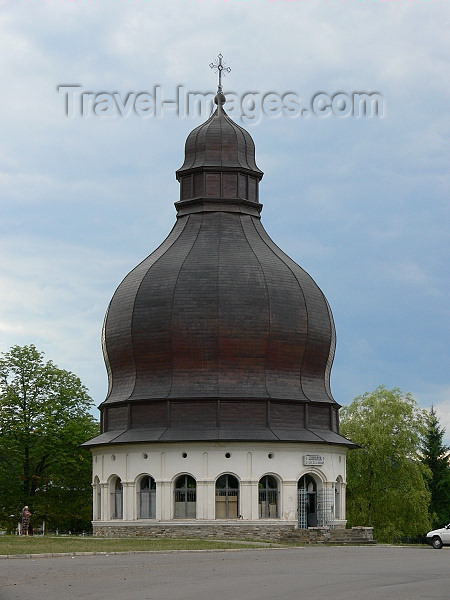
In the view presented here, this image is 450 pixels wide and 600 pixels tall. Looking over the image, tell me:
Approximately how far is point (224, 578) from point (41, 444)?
41.6 metres

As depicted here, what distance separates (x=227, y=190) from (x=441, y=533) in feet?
73.3

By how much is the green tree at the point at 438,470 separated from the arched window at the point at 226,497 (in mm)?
29715

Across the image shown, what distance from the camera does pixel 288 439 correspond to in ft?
180

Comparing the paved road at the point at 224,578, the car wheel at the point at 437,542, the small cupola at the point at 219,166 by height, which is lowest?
the car wheel at the point at 437,542

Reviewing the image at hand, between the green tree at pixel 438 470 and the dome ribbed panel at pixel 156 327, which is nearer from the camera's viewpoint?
the dome ribbed panel at pixel 156 327

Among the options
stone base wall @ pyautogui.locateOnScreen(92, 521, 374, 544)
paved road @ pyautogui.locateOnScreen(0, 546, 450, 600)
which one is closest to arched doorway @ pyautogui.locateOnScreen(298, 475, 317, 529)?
stone base wall @ pyautogui.locateOnScreen(92, 521, 374, 544)

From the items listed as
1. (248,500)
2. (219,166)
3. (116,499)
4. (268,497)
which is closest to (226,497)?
(248,500)

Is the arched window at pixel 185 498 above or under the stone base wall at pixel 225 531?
above

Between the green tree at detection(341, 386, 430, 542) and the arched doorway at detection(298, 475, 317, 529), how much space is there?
631 inches

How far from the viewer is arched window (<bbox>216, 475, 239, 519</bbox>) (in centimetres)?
5459

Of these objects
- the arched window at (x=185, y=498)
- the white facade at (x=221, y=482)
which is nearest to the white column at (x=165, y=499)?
the white facade at (x=221, y=482)

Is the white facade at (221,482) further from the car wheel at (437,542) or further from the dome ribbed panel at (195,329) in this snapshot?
the car wheel at (437,542)

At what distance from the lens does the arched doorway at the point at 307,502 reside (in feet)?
184

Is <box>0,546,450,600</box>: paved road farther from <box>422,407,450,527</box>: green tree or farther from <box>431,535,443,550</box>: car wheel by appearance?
<box>422,407,450,527</box>: green tree
